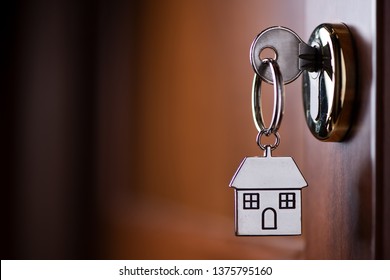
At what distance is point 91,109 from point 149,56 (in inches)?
11.1

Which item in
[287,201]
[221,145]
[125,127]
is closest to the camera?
[287,201]

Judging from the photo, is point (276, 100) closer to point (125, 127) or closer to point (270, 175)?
point (270, 175)

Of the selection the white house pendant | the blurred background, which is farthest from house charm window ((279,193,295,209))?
the blurred background

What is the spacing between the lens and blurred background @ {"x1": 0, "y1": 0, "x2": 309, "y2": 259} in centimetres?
91

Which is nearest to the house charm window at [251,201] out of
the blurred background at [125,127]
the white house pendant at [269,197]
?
the white house pendant at [269,197]

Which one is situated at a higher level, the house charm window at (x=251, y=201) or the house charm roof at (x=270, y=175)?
the house charm roof at (x=270, y=175)

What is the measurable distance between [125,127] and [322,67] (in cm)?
105

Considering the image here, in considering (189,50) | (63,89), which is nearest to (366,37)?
(189,50)

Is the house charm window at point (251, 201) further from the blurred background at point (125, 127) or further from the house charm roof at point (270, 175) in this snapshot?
the blurred background at point (125, 127)

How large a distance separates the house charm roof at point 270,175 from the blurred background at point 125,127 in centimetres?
34

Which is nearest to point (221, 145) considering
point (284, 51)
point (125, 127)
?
point (284, 51)

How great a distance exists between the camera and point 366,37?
394mm

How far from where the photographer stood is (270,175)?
42 cm

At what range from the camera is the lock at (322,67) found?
0.41 m
